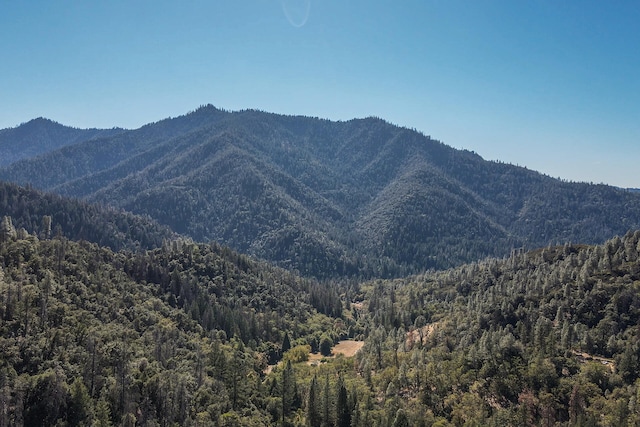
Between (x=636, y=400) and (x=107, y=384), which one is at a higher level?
(x=636, y=400)

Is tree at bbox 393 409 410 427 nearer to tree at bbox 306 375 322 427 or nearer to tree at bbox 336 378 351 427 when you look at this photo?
tree at bbox 336 378 351 427

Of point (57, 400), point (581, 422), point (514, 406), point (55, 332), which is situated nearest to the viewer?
point (57, 400)

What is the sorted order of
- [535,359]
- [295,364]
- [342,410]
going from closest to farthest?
[342,410] → [535,359] → [295,364]

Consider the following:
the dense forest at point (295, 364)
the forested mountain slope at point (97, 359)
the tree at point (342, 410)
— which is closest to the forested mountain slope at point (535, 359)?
the dense forest at point (295, 364)

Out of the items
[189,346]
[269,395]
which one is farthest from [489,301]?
[189,346]

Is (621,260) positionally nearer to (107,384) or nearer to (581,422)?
(581,422)

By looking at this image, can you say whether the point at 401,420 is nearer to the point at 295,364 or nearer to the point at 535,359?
the point at 535,359

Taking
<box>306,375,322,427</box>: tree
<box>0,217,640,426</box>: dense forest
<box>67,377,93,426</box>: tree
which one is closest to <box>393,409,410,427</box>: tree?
<box>0,217,640,426</box>: dense forest

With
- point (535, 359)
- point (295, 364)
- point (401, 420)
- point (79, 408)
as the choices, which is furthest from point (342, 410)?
point (79, 408)
